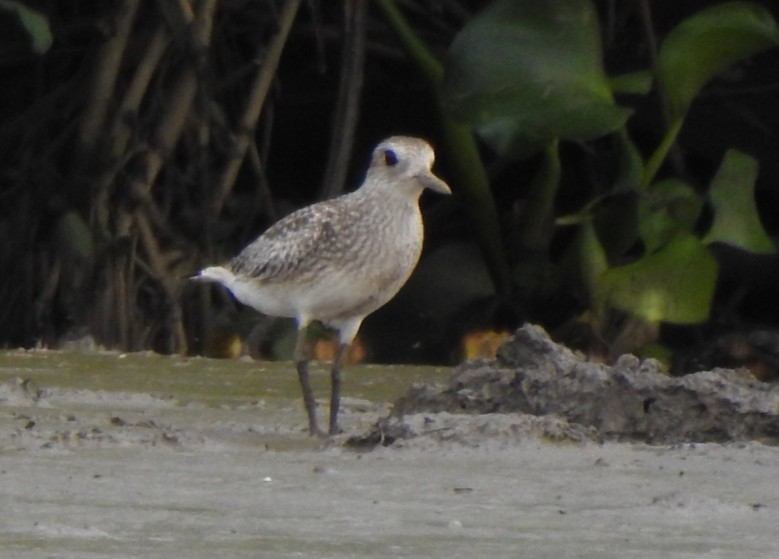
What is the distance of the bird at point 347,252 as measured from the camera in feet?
16.2

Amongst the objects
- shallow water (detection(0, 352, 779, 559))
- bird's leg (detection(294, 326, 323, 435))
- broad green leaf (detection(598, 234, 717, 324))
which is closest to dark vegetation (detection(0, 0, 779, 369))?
broad green leaf (detection(598, 234, 717, 324))

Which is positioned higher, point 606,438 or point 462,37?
point 462,37

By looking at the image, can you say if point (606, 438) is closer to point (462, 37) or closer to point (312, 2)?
point (462, 37)

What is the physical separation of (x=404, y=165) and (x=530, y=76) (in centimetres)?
140

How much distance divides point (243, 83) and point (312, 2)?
52 centimetres

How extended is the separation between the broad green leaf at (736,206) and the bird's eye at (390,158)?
1.64 m

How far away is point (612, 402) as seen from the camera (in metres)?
4.07

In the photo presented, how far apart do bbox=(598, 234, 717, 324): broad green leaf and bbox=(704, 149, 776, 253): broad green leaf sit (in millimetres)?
90

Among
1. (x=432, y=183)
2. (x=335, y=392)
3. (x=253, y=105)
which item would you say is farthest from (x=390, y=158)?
(x=253, y=105)

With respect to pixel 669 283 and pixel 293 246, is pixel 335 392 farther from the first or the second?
pixel 669 283

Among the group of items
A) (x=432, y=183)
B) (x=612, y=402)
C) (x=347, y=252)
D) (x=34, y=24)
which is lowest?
(x=612, y=402)

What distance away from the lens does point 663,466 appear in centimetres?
359

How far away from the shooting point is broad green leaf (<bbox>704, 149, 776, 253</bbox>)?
641 centimetres

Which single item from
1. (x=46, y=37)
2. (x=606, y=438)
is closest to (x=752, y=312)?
(x=46, y=37)
